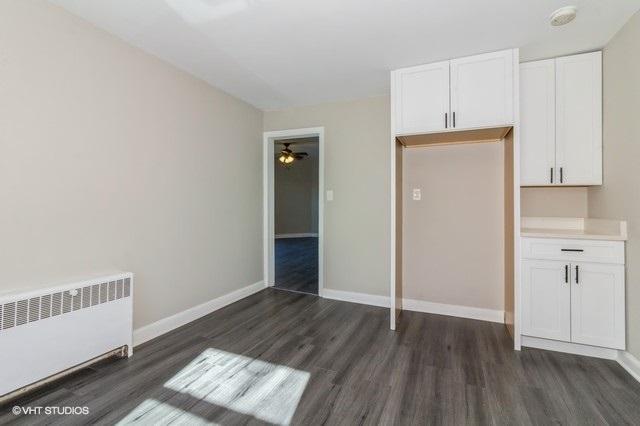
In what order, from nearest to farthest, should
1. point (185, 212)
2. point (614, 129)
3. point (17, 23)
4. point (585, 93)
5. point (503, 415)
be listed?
point (503, 415)
point (17, 23)
point (614, 129)
point (585, 93)
point (185, 212)

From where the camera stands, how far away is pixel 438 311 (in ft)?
10.6

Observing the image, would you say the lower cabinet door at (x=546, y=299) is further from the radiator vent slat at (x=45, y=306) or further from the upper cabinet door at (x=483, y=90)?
the radiator vent slat at (x=45, y=306)

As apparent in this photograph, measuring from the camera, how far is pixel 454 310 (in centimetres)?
317

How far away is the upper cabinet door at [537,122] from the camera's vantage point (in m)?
2.57

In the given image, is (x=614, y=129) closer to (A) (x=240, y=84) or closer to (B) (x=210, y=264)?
(A) (x=240, y=84)

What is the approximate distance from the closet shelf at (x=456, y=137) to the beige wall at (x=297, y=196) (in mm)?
6566

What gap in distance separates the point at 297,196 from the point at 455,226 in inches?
274

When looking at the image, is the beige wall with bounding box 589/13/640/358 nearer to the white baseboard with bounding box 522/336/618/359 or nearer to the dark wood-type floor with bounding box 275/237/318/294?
the white baseboard with bounding box 522/336/618/359

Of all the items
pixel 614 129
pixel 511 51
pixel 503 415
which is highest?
pixel 511 51

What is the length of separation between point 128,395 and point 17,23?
239cm

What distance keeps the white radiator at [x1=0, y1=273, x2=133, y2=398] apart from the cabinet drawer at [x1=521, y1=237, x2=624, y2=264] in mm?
3235

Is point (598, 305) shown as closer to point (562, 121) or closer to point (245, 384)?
point (562, 121)

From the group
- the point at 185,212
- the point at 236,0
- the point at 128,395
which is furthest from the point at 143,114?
the point at 128,395

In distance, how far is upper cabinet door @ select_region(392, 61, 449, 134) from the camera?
A: 8.68 feet
